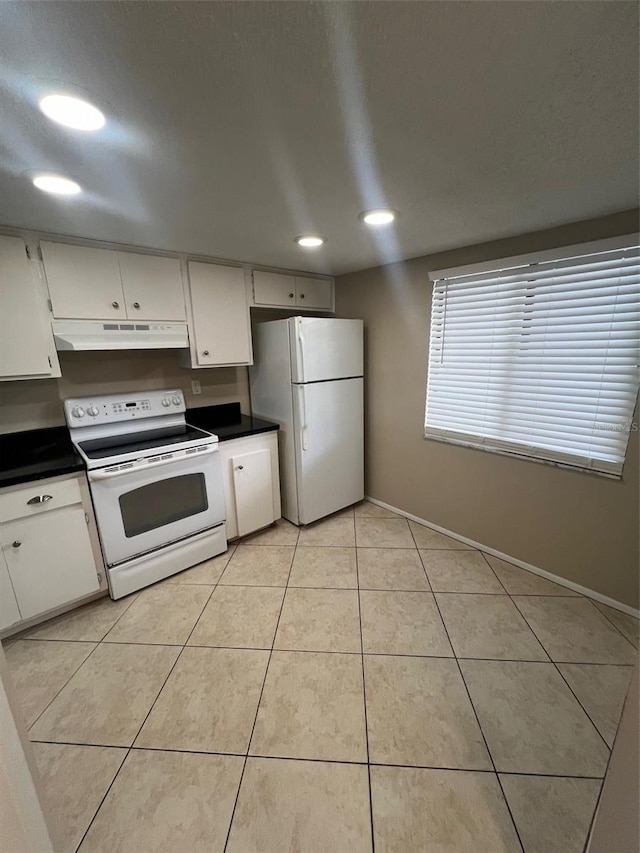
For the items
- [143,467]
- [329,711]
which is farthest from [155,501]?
[329,711]

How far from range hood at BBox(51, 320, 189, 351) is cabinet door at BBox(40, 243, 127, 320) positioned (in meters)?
0.05

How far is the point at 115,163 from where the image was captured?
1102 millimetres

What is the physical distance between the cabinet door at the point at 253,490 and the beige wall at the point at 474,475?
3.27 ft

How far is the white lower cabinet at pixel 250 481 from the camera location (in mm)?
2449

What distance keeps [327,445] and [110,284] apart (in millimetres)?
1801

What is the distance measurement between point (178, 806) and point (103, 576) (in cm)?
124

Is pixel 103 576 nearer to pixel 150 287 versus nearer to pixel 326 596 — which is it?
pixel 326 596

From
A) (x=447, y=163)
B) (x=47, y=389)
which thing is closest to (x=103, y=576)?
(x=47, y=389)

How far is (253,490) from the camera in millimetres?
2574

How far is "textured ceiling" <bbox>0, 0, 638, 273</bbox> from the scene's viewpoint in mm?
637

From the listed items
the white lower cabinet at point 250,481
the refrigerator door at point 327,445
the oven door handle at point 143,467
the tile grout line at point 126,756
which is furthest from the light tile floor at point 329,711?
Answer: the oven door handle at point 143,467

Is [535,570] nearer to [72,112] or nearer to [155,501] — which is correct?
[155,501]

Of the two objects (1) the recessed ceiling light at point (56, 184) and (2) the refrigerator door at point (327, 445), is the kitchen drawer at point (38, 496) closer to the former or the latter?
(1) the recessed ceiling light at point (56, 184)

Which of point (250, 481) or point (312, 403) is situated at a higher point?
point (312, 403)
